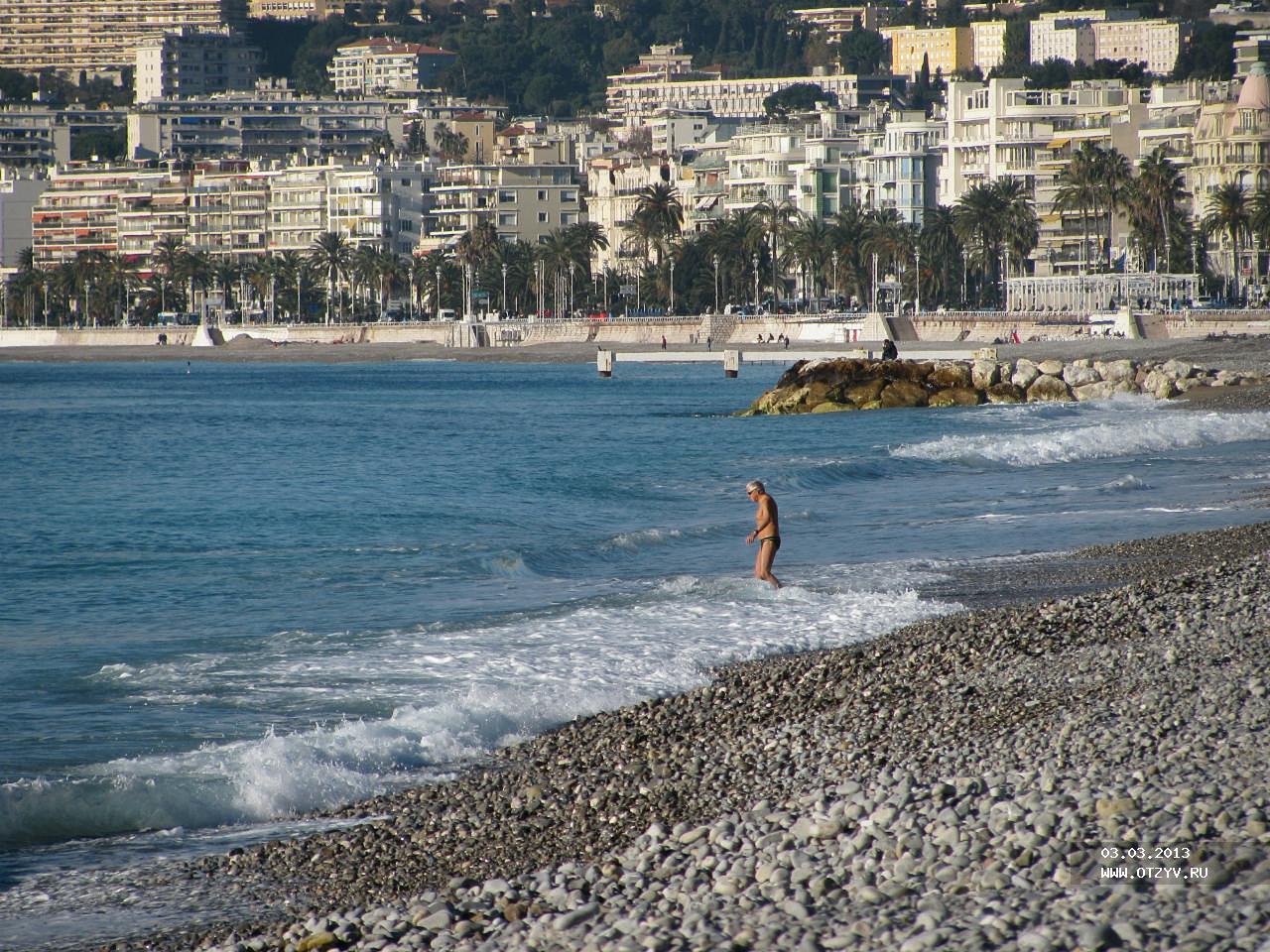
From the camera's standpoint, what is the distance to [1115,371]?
190 feet

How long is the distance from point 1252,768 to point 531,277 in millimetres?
139295

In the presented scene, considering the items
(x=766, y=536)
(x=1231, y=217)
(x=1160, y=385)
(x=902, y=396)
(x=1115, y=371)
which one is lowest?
(x=766, y=536)

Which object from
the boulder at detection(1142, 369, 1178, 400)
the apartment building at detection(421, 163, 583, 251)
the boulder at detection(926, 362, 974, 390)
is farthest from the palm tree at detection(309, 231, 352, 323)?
the boulder at detection(1142, 369, 1178, 400)

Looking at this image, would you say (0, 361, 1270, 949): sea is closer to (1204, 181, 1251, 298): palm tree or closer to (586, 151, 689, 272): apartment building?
(1204, 181, 1251, 298): palm tree

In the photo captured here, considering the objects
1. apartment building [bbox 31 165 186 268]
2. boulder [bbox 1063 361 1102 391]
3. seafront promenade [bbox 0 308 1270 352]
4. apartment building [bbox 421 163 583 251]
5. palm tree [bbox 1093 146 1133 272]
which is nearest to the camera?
boulder [bbox 1063 361 1102 391]

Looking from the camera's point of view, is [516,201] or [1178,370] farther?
[516,201]

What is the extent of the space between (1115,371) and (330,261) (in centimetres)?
10833

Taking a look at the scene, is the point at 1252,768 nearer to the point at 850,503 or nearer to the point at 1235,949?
the point at 1235,949

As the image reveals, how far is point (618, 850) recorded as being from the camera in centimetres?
956

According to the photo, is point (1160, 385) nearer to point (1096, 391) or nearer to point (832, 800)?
point (1096, 391)

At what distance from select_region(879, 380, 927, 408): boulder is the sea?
17.0 feet

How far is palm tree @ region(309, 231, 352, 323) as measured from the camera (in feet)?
521

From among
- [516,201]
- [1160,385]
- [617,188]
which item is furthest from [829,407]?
[617,188]

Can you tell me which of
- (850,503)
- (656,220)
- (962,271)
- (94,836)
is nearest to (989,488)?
(850,503)
